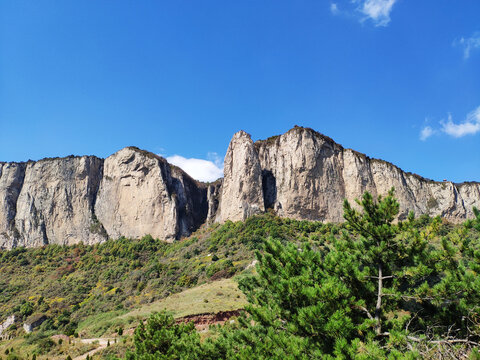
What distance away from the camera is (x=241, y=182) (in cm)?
6122

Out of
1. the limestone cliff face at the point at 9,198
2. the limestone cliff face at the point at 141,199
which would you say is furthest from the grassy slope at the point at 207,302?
the limestone cliff face at the point at 9,198

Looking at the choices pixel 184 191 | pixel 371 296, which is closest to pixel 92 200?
pixel 184 191

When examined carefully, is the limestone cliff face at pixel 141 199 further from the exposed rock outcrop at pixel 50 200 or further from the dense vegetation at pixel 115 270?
the dense vegetation at pixel 115 270

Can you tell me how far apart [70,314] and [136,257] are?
701 inches

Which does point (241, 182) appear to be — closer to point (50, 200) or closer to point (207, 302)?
point (207, 302)

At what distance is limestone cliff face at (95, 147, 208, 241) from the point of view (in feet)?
221

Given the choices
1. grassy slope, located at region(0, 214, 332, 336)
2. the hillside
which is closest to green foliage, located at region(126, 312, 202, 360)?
the hillside

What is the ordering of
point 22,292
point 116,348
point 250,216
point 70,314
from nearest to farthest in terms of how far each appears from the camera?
point 116,348 < point 70,314 < point 22,292 < point 250,216

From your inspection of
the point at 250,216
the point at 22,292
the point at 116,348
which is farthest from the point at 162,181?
the point at 116,348

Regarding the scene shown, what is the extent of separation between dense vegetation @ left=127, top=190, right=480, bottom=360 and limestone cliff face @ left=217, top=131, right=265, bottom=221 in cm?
4889

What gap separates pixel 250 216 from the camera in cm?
5734

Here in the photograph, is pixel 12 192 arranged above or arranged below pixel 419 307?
above

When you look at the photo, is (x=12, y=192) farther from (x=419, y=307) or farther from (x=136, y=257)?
(x=419, y=307)

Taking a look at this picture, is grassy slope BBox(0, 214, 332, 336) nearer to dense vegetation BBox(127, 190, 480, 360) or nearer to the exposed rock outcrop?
the exposed rock outcrop
